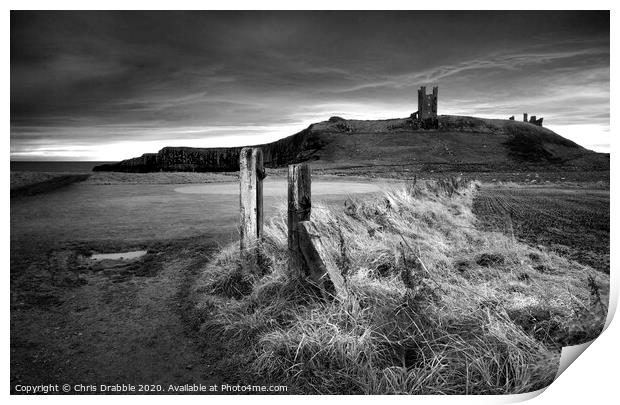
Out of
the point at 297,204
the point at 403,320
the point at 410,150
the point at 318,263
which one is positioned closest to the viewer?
the point at 403,320

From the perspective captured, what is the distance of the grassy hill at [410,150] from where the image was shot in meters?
5.14

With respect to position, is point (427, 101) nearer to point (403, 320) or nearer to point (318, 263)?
point (318, 263)

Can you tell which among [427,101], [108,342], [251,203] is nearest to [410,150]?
[427,101]

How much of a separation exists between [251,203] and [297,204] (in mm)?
923

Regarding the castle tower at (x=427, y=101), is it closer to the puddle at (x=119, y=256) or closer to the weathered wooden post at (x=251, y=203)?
the weathered wooden post at (x=251, y=203)

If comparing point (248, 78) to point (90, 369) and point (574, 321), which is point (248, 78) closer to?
point (90, 369)

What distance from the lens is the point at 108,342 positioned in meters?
2.84

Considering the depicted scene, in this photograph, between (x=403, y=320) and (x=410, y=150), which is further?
(x=410, y=150)

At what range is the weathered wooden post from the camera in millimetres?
3934

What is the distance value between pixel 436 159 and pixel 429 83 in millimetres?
6289

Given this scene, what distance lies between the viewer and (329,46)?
12.2 ft

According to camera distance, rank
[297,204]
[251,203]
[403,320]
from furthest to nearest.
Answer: [251,203] < [297,204] < [403,320]

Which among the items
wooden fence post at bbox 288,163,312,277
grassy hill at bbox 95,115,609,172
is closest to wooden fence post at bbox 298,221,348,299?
wooden fence post at bbox 288,163,312,277

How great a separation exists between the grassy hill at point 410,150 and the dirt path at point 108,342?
1942mm
